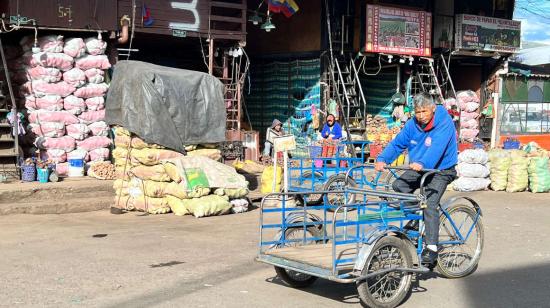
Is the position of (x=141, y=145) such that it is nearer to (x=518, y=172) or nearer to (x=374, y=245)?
(x=374, y=245)

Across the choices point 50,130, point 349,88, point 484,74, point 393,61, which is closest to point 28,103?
point 50,130

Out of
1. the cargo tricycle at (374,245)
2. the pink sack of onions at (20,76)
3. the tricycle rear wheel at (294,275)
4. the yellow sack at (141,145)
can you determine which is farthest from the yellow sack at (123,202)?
the tricycle rear wheel at (294,275)

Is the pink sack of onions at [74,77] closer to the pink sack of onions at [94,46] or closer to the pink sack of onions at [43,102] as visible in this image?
the pink sack of onions at [43,102]

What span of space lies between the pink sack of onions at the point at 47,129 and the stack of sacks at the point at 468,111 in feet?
51.9

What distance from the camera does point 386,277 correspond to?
17.6ft

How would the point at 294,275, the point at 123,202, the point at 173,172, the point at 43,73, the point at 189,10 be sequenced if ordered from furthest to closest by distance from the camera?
the point at 189,10 < the point at 43,73 < the point at 123,202 < the point at 173,172 < the point at 294,275

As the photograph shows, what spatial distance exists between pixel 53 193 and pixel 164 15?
19.4 feet

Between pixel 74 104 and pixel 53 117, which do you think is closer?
pixel 53 117

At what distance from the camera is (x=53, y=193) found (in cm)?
1127

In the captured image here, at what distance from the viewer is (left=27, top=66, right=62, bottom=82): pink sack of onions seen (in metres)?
12.8

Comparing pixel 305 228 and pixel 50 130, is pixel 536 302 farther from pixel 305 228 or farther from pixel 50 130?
pixel 50 130

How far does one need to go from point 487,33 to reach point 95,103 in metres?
15.2

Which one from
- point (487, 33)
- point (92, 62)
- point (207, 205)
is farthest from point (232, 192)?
point (487, 33)

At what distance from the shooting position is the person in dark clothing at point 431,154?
19.3 ft
